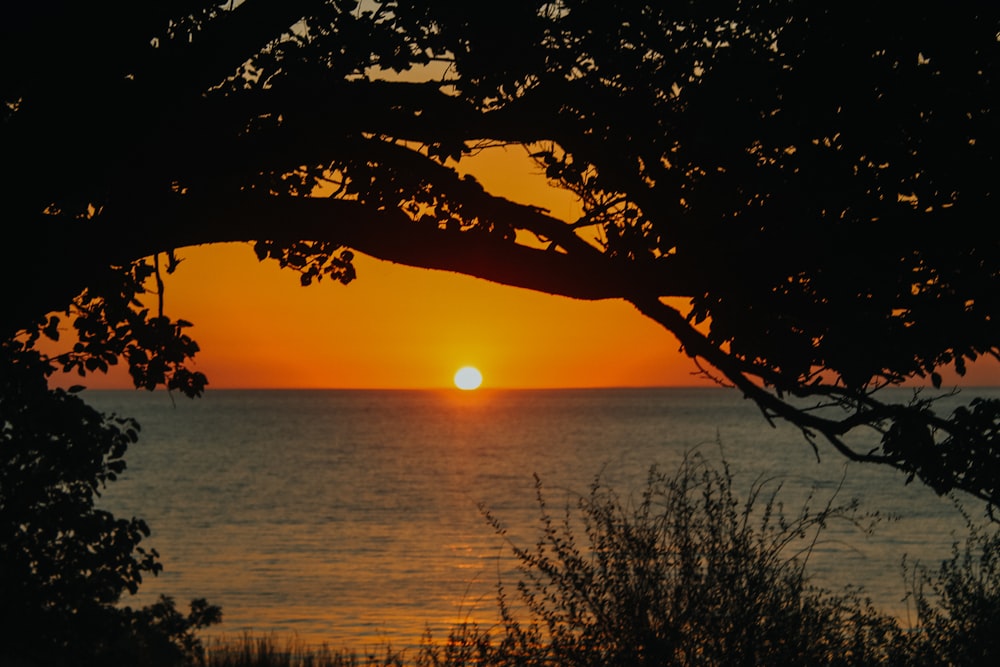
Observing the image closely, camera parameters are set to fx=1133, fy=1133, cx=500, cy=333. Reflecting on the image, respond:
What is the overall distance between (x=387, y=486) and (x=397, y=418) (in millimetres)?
100258

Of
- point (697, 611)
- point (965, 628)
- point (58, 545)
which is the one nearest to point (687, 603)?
point (697, 611)

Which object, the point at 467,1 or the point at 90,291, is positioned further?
the point at 90,291

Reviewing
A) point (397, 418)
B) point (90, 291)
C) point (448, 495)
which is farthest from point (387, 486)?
point (397, 418)

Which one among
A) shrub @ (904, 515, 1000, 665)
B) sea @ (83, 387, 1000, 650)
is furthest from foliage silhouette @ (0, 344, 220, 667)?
shrub @ (904, 515, 1000, 665)

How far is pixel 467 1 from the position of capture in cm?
509

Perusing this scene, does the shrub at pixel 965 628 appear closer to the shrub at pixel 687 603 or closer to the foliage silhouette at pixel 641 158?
the shrub at pixel 687 603

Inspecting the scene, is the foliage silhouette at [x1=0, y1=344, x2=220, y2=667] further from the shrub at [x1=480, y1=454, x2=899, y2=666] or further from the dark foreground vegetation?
the shrub at [x1=480, y1=454, x2=899, y2=666]

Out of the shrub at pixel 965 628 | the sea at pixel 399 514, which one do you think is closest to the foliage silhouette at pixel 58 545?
the sea at pixel 399 514

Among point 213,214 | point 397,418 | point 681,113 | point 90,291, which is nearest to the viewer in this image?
point 213,214

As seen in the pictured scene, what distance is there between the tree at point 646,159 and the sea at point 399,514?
1.85 metres

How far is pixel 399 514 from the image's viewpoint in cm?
4409

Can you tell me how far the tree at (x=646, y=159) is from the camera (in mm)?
4500

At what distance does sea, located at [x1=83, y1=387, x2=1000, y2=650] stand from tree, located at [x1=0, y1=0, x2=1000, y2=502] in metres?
1.85

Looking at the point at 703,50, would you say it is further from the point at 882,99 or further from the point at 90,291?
the point at 90,291
